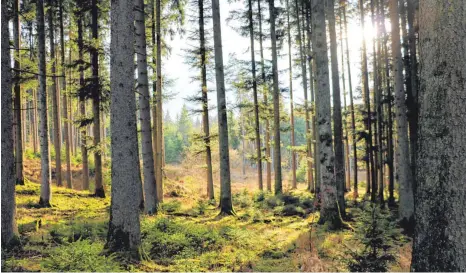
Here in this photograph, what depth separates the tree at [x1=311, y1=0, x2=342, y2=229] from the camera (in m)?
9.17

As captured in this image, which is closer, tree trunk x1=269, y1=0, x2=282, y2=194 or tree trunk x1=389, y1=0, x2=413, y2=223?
tree trunk x1=389, y1=0, x2=413, y2=223

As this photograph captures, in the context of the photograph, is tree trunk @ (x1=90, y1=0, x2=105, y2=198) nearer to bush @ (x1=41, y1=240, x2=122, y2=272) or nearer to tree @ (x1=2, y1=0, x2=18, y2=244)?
tree @ (x1=2, y1=0, x2=18, y2=244)

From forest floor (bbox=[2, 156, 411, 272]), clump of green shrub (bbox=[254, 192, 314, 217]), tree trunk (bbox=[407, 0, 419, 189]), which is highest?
tree trunk (bbox=[407, 0, 419, 189])

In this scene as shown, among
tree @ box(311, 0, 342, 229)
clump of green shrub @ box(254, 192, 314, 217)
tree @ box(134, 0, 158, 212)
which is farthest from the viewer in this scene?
clump of green shrub @ box(254, 192, 314, 217)

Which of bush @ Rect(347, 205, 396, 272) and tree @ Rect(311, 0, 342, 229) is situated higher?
tree @ Rect(311, 0, 342, 229)

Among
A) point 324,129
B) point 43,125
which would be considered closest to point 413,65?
point 324,129

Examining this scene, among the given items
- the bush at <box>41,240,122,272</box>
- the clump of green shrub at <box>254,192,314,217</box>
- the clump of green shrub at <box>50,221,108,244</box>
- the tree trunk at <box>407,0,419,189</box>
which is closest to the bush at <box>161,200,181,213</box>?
the clump of green shrub at <box>254,192,314,217</box>

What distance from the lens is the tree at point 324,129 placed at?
9172 mm

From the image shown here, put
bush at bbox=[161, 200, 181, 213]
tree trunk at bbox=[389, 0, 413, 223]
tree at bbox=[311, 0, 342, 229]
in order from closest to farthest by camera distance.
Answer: tree at bbox=[311, 0, 342, 229] → tree trunk at bbox=[389, 0, 413, 223] → bush at bbox=[161, 200, 181, 213]

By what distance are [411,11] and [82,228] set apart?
13192 mm

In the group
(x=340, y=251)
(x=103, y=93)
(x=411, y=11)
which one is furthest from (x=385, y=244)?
(x=103, y=93)

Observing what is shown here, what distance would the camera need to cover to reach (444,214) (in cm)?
361

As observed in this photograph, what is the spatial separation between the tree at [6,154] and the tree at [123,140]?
6.78ft

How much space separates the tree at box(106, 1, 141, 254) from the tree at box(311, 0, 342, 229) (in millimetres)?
5690
